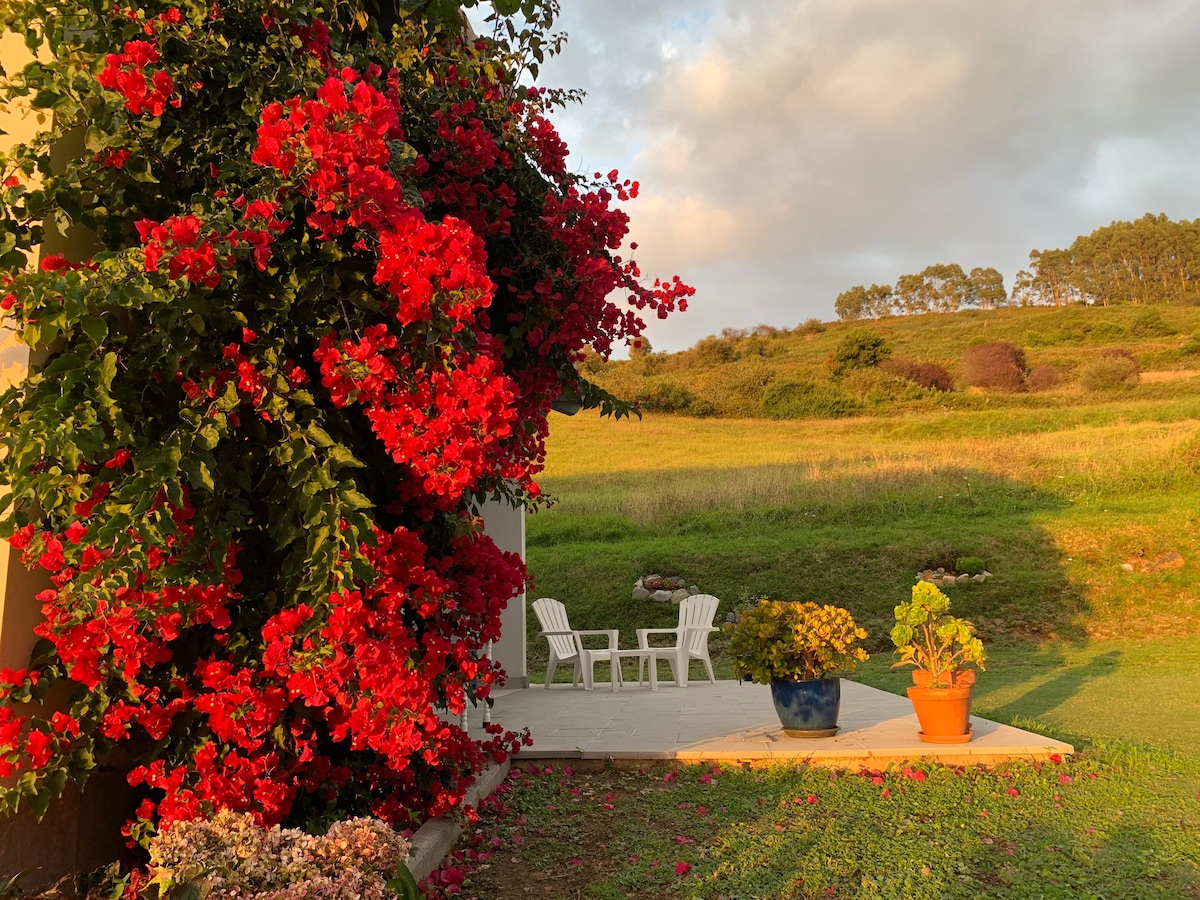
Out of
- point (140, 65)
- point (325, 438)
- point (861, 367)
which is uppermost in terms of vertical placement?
point (861, 367)

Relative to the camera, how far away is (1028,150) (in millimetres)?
34688

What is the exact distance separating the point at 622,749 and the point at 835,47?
11933 millimetres

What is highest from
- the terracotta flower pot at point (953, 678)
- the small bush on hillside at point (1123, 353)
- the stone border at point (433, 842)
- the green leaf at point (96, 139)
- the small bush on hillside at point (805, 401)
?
the small bush on hillside at point (1123, 353)

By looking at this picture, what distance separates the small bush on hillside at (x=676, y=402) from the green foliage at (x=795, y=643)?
24.5 meters

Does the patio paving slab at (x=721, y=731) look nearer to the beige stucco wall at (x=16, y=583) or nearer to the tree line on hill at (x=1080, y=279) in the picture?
the beige stucco wall at (x=16, y=583)

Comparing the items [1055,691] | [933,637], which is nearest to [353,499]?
[933,637]

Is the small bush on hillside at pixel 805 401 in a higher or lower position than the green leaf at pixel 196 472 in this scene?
higher

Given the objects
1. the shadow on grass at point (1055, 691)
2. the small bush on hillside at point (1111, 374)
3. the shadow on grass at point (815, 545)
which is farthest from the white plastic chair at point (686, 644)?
the small bush on hillside at point (1111, 374)

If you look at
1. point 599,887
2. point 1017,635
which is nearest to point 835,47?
point 1017,635

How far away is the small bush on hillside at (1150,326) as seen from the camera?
3344 cm

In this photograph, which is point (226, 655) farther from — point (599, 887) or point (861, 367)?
point (861, 367)

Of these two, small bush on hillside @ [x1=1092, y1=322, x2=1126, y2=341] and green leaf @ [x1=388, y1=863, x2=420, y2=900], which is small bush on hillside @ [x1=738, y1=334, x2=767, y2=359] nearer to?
small bush on hillside @ [x1=1092, y1=322, x2=1126, y2=341]

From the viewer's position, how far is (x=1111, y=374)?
28031 mm

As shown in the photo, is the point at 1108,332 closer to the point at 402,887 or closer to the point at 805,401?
the point at 805,401
